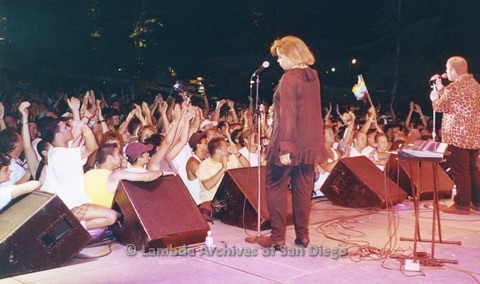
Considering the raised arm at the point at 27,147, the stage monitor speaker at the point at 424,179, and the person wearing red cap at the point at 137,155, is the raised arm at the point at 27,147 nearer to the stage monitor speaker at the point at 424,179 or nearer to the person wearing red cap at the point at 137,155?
the person wearing red cap at the point at 137,155

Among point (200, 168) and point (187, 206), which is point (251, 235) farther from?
point (200, 168)

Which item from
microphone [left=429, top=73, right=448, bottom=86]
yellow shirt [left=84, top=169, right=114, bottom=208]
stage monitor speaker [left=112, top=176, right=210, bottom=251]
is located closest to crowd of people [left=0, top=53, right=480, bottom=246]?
yellow shirt [left=84, top=169, right=114, bottom=208]

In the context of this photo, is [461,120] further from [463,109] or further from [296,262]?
[296,262]

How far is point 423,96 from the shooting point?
23328 millimetres

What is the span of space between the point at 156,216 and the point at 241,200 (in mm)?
1292

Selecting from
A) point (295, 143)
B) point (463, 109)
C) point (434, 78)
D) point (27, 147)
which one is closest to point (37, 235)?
point (27, 147)

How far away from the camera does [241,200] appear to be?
601 cm

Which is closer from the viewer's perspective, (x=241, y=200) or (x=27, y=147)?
(x=27, y=147)

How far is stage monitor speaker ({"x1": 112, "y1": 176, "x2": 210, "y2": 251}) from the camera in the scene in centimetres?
490

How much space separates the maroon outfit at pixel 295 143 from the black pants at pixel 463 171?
253 centimetres

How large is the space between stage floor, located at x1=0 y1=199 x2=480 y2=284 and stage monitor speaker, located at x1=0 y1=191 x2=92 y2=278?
0.10 meters

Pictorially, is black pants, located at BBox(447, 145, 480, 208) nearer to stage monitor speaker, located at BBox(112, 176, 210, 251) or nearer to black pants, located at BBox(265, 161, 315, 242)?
black pants, located at BBox(265, 161, 315, 242)

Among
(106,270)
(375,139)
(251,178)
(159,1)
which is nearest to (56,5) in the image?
(159,1)


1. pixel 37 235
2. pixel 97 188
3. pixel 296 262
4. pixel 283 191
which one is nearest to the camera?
pixel 37 235
